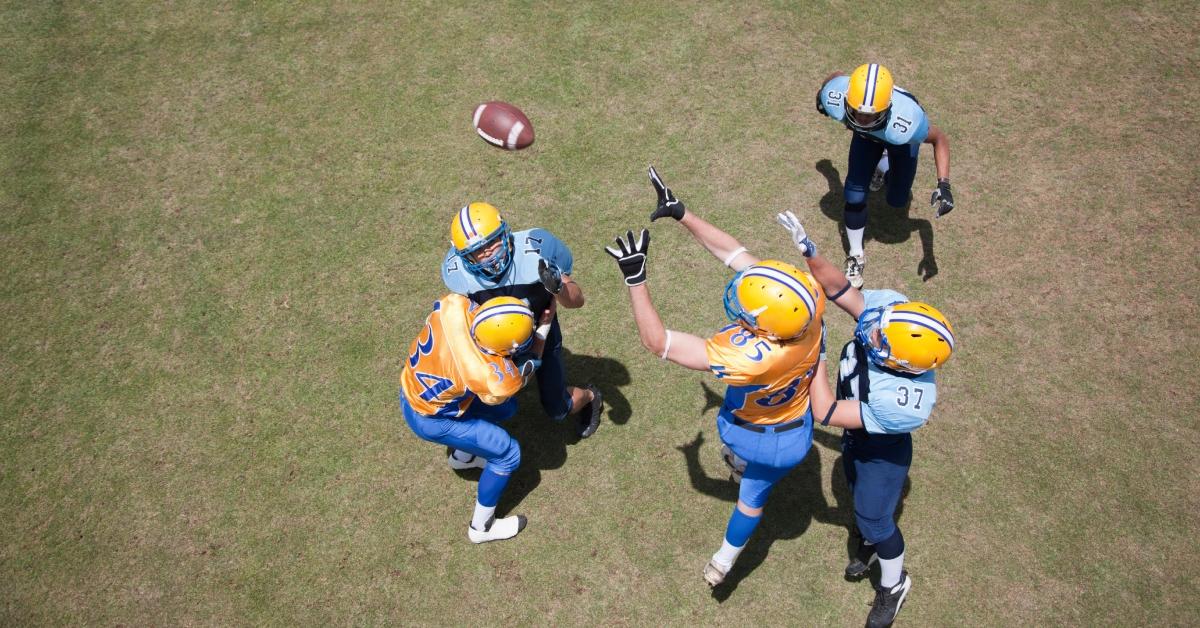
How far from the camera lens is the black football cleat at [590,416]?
23.2 ft

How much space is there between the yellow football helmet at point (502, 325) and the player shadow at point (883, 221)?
4.50 m

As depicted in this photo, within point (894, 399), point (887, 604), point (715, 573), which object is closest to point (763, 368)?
point (894, 399)

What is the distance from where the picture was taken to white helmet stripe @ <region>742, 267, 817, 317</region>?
4.77m

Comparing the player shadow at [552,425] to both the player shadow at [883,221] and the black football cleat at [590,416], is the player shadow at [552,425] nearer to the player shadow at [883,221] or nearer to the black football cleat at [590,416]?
the black football cleat at [590,416]

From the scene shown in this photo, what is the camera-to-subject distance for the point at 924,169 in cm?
889

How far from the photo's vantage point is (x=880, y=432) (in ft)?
16.9

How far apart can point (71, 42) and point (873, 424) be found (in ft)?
36.1

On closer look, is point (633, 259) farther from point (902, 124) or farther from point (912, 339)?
point (902, 124)

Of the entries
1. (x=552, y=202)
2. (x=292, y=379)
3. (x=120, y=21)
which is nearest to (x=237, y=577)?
(x=292, y=379)

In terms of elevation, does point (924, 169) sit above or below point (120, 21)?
below

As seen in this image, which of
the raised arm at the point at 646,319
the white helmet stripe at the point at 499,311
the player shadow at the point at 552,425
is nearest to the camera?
the raised arm at the point at 646,319

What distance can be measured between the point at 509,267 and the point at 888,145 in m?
4.07

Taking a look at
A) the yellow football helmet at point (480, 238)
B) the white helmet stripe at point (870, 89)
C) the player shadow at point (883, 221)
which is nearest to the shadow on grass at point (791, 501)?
the player shadow at point (883, 221)

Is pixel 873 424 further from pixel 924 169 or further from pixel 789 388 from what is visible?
pixel 924 169
